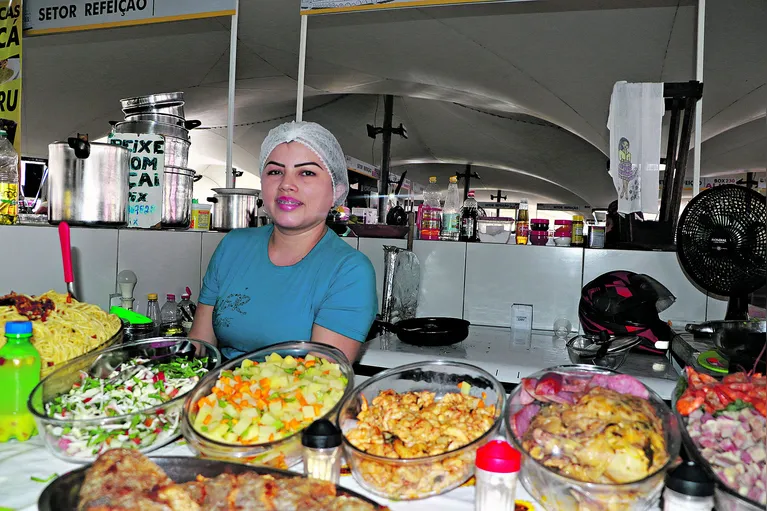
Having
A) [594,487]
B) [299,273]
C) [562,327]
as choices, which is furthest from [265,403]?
[562,327]

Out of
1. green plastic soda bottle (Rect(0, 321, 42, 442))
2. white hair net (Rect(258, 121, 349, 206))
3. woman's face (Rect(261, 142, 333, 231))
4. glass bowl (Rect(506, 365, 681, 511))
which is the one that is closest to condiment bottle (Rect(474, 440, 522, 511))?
glass bowl (Rect(506, 365, 681, 511))

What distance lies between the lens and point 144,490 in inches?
29.4

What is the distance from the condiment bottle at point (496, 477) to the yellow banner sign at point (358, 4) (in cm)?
281

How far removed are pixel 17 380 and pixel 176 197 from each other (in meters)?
1.82

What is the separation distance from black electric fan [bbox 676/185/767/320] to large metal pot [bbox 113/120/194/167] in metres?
2.40

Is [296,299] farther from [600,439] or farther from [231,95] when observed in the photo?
[231,95]

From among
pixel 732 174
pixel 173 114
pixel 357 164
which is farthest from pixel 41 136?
pixel 732 174

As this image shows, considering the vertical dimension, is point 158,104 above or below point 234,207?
above

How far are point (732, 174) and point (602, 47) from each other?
8099mm

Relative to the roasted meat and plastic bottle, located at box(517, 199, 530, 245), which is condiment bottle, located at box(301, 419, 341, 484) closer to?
the roasted meat

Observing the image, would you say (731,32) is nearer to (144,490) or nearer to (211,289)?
(211,289)

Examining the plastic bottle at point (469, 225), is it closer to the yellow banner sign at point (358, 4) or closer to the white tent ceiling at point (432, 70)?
the yellow banner sign at point (358, 4)

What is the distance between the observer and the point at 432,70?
5.65m

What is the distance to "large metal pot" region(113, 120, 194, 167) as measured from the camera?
2.70 m
